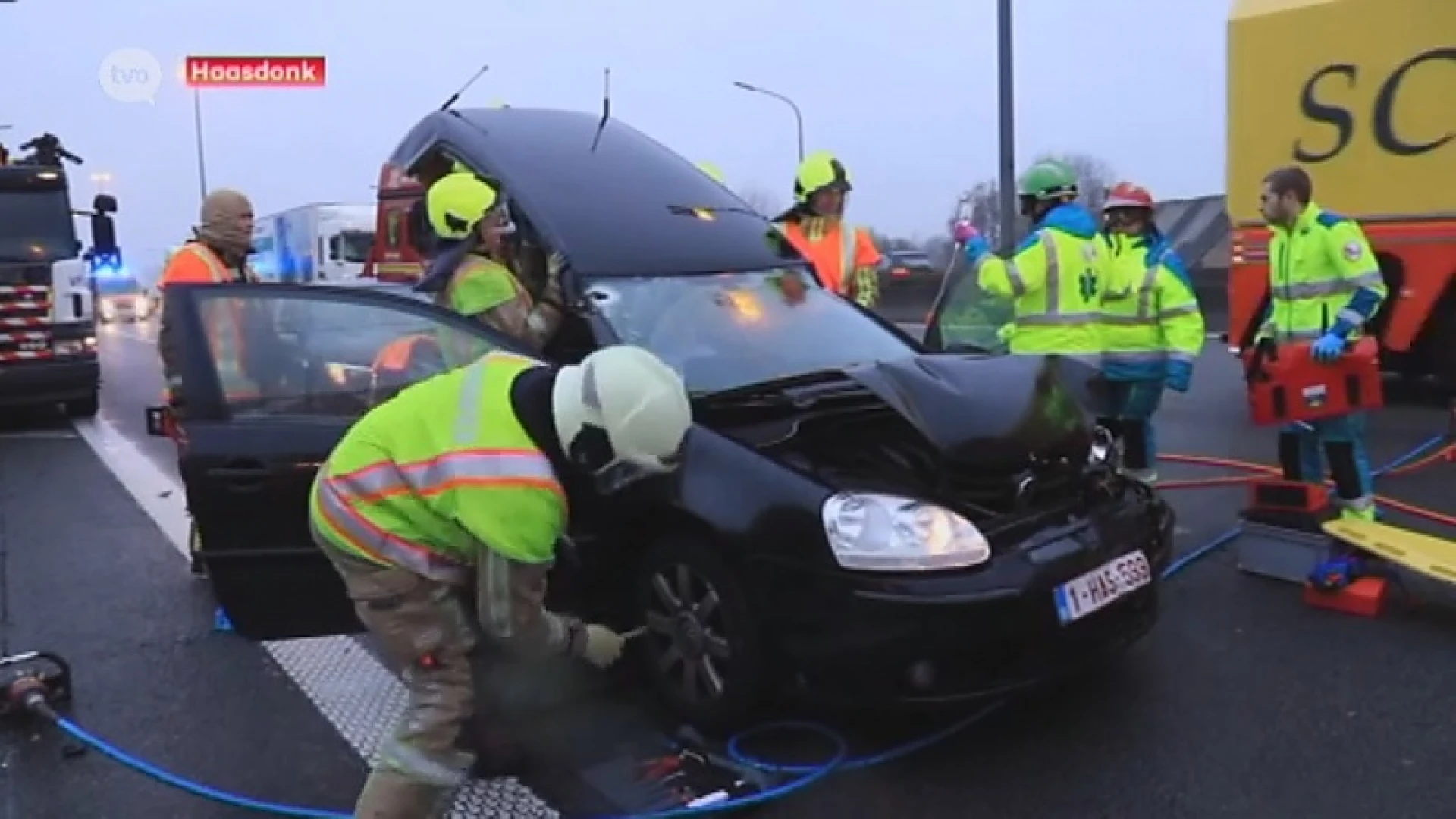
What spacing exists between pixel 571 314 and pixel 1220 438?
596 centimetres

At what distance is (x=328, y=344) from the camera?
471 centimetres

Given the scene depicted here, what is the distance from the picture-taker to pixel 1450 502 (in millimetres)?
6969

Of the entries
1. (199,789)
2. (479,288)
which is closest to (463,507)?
(199,789)

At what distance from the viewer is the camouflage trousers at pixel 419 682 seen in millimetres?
3055

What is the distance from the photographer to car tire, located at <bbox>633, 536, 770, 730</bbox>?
13.1 ft

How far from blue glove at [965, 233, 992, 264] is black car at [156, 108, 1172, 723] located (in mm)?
1300

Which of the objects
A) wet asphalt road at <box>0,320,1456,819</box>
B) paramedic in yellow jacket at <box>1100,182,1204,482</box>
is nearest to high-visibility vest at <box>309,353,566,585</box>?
wet asphalt road at <box>0,320,1456,819</box>

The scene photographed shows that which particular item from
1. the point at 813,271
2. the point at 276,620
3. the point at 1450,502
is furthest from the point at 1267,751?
the point at 1450,502

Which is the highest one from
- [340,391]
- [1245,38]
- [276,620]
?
[1245,38]

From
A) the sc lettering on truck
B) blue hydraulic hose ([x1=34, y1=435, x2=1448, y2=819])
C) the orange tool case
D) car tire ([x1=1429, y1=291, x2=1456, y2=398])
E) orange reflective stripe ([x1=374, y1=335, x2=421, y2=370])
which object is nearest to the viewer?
blue hydraulic hose ([x1=34, y1=435, x2=1448, y2=819])

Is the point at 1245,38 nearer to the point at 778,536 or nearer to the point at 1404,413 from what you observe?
the point at 1404,413

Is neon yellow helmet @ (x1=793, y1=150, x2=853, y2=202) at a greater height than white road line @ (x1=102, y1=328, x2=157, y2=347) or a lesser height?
greater

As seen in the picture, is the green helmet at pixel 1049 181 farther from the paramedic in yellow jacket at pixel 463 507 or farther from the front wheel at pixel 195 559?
the front wheel at pixel 195 559
